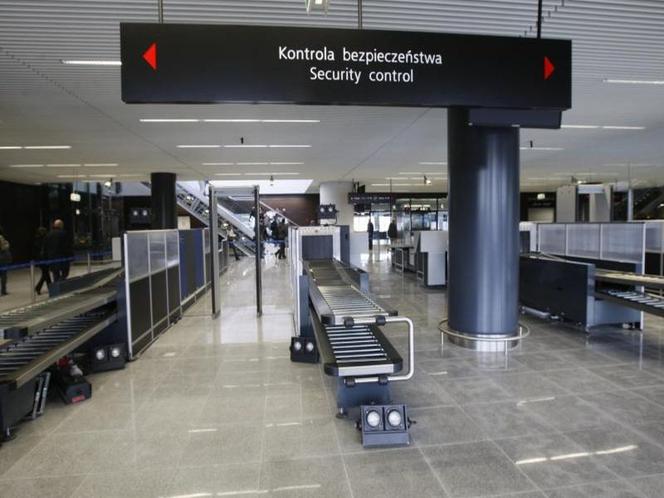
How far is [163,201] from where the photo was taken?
1505 centimetres

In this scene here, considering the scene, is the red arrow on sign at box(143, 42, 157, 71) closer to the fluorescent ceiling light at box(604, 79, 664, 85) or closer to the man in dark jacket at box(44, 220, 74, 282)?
the fluorescent ceiling light at box(604, 79, 664, 85)

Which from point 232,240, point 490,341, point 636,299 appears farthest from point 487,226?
point 232,240

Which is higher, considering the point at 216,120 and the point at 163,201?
the point at 216,120

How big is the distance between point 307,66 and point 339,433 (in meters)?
2.63

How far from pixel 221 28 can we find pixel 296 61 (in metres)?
0.50

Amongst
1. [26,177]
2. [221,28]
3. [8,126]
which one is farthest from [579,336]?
[26,177]

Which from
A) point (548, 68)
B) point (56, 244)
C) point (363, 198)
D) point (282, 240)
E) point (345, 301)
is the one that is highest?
point (363, 198)

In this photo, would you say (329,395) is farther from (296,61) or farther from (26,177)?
(26,177)

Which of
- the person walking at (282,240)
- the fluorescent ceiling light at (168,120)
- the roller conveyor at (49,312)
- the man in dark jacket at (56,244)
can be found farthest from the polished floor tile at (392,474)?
the person walking at (282,240)

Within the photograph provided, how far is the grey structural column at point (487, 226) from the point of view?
543 centimetres

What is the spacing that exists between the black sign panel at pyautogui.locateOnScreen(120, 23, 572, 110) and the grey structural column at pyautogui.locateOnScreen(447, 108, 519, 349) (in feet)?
8.74

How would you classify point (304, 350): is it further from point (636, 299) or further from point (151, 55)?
point (636, 299)

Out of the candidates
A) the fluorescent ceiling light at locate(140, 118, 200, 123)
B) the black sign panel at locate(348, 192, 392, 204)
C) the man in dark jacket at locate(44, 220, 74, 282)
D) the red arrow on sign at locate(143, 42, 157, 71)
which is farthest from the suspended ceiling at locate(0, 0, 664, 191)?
the black sign panel at locate(348, 192, 392, 204)

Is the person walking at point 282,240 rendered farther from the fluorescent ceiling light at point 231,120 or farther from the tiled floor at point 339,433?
the tiled floor at point 339,433
